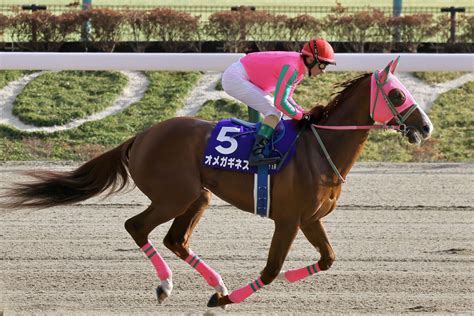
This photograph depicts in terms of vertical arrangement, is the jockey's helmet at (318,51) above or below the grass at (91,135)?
above

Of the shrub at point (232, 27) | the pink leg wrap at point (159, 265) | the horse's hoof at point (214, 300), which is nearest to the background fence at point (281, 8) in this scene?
the shrub at point (232, 27)

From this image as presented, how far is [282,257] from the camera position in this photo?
6.43 m

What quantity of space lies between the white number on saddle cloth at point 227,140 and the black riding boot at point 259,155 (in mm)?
148

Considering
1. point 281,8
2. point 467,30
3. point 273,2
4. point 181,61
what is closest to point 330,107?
point 181,61

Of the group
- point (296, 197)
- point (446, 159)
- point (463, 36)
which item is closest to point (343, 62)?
point (446, 159)

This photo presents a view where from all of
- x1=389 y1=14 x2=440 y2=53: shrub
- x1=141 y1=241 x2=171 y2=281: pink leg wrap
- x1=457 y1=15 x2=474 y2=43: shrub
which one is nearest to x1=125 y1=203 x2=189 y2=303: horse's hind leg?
x1=141 y1=241 x2=171 y2=281: pink leg wrap

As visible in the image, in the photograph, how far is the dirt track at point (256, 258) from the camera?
6809 mm

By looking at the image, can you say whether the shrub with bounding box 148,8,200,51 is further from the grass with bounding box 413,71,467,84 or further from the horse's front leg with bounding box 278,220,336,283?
the horse's front leg with bounding box 278,220,336,283

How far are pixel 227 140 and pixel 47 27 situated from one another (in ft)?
27.8

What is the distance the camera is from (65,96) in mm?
13406

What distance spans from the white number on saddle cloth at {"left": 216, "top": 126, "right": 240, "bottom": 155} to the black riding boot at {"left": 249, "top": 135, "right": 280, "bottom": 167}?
0.48ft

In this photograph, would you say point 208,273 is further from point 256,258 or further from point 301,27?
point 301,27

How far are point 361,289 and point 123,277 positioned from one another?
1597 millimetres

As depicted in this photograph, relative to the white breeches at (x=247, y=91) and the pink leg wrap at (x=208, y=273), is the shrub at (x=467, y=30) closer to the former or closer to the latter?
the white breeches at (x=247, y=91)
